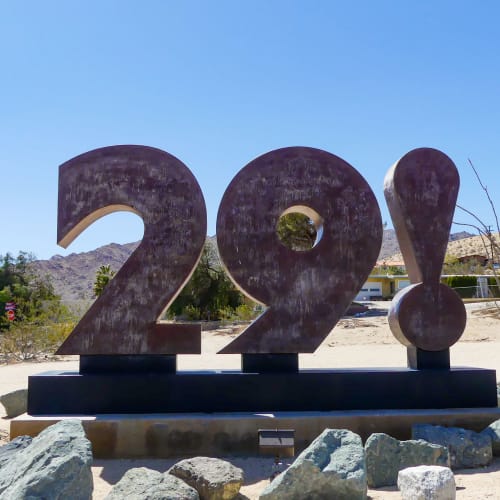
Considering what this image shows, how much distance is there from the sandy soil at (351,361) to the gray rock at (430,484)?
487 mm

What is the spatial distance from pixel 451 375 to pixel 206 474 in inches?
146

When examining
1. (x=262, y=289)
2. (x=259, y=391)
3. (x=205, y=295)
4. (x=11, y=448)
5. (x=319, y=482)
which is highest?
(x=205, y=295)

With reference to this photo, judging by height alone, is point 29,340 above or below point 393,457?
above

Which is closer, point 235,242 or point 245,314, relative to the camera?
point 235,242

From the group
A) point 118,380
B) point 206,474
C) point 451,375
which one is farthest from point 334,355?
point 206,474

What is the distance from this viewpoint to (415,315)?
7391mm

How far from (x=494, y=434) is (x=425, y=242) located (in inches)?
95.9

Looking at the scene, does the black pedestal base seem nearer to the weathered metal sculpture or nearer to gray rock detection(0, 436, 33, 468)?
the weathered metal sculpture

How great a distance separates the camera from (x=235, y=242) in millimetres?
7230

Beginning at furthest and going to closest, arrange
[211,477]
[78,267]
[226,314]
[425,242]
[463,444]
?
1. [78,267]
2. [226,314]
3. [425,242]
4. [463,444]
5. [211,477]

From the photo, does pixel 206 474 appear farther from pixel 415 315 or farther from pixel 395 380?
pixel 415 315

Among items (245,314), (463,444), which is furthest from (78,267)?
(463,444)

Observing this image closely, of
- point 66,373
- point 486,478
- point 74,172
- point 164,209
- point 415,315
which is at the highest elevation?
point 74,172

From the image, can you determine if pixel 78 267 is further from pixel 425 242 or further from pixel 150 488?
pixel 150 488
